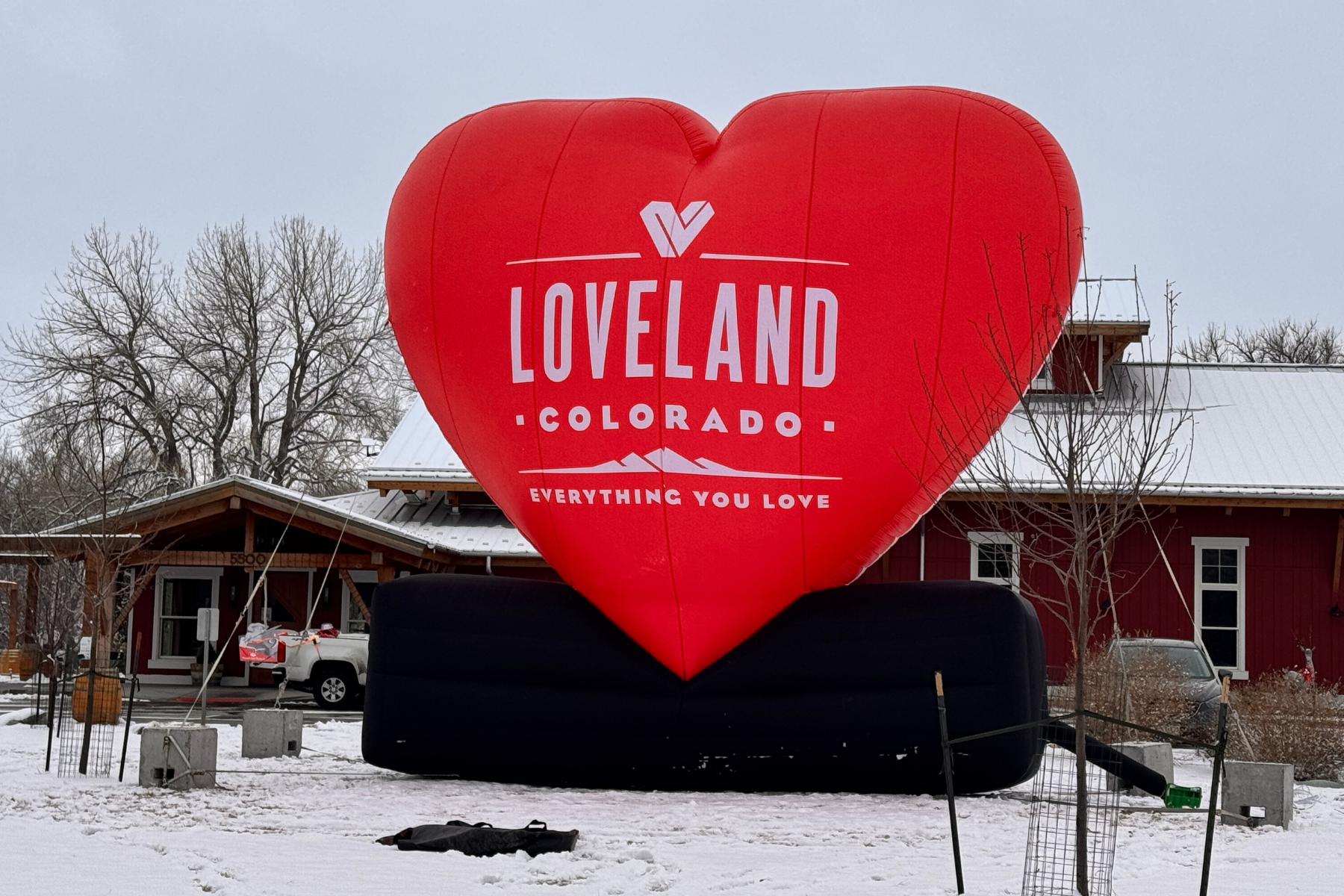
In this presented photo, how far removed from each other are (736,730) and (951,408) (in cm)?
270

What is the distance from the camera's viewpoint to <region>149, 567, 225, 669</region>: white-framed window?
78.5 ft

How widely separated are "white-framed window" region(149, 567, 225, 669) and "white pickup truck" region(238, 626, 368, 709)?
5171 millimetres

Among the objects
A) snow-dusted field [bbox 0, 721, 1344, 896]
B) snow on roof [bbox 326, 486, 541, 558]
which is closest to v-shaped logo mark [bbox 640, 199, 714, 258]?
snow-dusted field [bbox 0, 721, 1344, 896]

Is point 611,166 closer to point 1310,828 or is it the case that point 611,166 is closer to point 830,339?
point 830,339

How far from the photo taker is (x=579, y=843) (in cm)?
816

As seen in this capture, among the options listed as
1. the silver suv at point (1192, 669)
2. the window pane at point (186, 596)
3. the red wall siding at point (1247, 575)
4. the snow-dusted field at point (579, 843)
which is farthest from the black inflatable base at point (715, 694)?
the window pane at point (186, 596)

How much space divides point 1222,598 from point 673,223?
14418mm

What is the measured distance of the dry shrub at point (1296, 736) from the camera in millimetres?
12398

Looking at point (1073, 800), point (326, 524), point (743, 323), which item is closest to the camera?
point (743, 323)

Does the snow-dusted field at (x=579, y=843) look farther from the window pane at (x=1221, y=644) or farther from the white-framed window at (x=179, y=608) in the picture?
the white-framed window at (x=179, y=608)

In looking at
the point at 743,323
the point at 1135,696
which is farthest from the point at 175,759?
the point at 1135,696

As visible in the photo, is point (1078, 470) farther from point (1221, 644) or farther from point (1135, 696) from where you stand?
point (1221, 644)

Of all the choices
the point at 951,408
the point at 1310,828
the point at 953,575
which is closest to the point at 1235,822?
the point at 1310,828

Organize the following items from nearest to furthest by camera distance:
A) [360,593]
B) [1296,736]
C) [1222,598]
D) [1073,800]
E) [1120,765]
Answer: [1120,765], [1073,800], [1296,736], [1222,598], [360,593]
